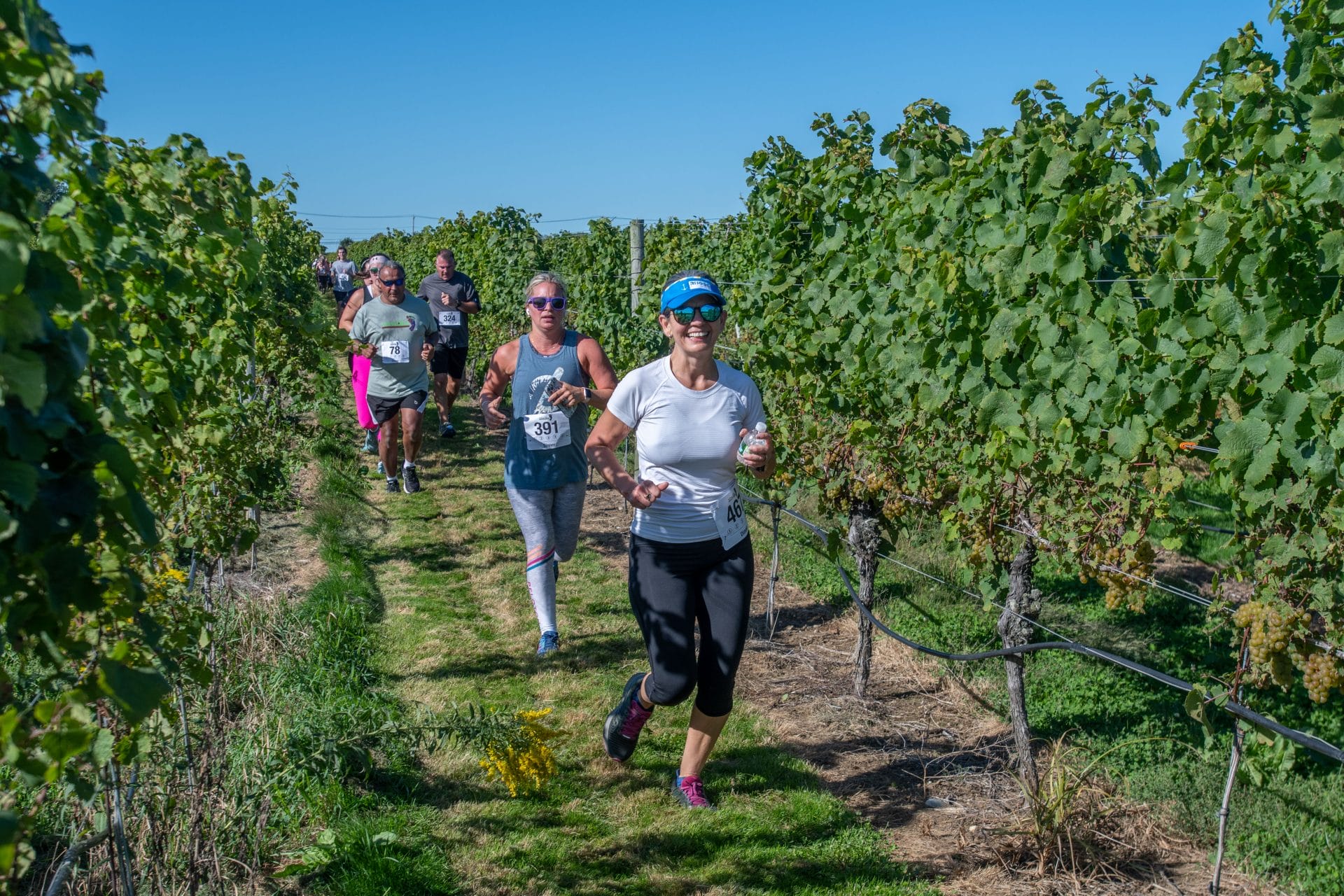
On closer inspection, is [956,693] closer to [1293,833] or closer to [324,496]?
[1293,833]

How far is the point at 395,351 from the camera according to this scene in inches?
301

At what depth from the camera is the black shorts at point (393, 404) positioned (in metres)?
7.86

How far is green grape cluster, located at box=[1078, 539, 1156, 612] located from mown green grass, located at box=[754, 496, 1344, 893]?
0.22 metres


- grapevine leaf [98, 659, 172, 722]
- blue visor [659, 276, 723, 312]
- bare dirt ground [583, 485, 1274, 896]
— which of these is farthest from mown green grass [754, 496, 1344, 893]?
grapevine leaf [98, 659, 172, 722]

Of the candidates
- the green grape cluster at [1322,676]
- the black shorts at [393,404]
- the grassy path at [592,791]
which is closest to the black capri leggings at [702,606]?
the grassy path at [592,791]

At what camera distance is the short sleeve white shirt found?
3643mm

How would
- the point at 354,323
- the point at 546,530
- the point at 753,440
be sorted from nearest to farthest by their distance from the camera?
the point at 753,440, the point at 546,530, the point at 354,323

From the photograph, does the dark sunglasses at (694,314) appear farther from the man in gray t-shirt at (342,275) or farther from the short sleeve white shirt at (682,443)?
the man in gray t-shirt at (342,275)

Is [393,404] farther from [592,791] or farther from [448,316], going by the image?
[592,791]

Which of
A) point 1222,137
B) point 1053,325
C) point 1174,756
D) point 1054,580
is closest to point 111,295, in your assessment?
point 1053,325

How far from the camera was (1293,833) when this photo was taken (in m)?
3.85

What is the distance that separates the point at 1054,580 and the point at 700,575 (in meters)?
4.24

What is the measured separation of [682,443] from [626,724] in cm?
108

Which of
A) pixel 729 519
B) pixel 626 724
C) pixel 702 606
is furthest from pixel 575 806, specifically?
pixel 729 519
